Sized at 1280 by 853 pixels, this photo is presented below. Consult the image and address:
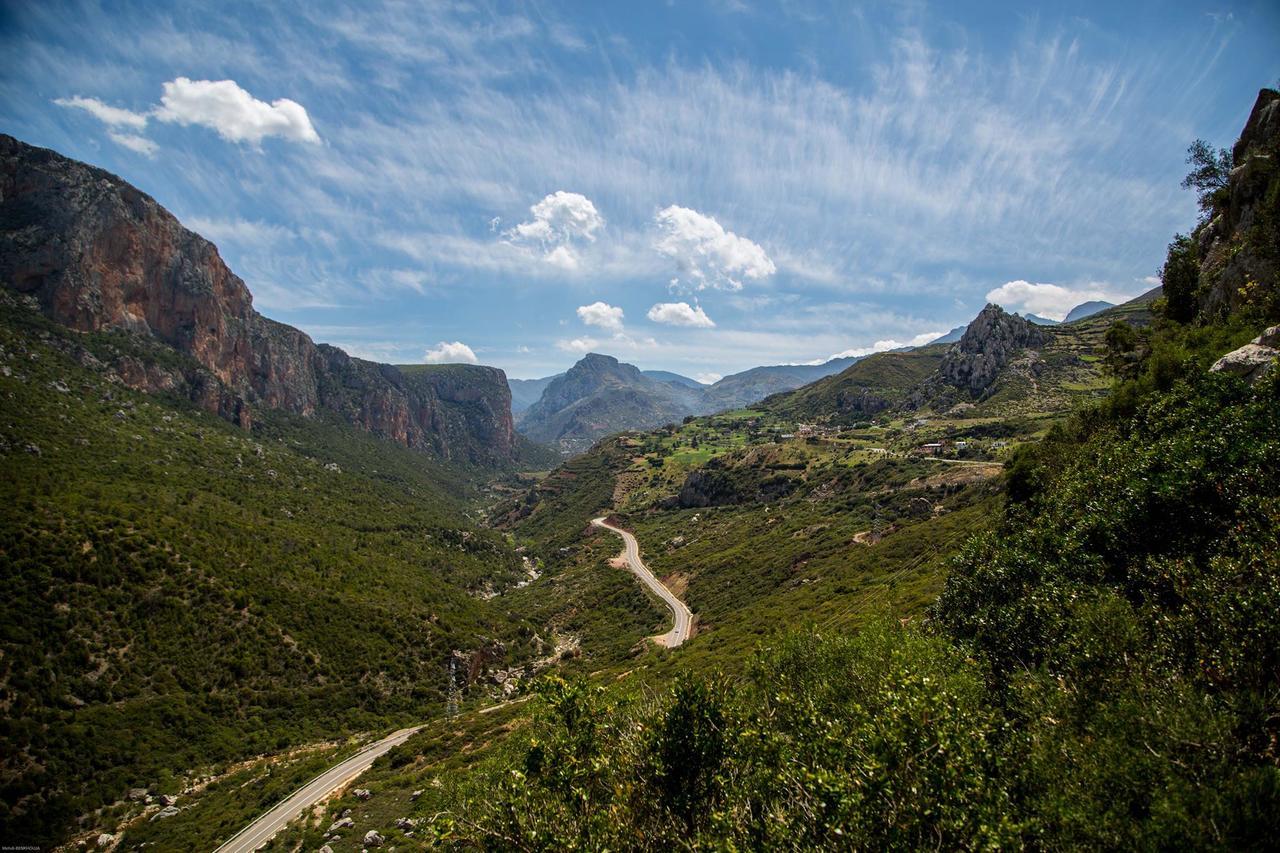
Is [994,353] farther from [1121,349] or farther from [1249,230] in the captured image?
[1249,230]

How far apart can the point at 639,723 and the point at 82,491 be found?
280 ft

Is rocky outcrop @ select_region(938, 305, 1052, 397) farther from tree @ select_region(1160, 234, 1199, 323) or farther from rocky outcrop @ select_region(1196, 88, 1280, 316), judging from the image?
rocky outcrop @ select_region(1196, 88, 1280, 316)

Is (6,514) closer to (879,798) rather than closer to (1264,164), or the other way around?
(879,798)

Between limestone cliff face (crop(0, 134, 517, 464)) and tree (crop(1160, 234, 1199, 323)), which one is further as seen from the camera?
limestone cliff face (crop(0, 134, 517, 464))

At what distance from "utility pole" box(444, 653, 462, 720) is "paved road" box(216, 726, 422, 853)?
478 centimetres

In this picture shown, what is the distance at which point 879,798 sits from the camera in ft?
38.2

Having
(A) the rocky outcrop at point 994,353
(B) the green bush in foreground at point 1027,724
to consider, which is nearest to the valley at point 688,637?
(B) the green bush in foreground at point 1027,724

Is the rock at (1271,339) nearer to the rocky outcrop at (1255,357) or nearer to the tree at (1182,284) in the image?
the rocky outcrop at (1255,357)

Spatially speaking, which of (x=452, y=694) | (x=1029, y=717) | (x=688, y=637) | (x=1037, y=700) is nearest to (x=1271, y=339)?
(x=1037, y=700)

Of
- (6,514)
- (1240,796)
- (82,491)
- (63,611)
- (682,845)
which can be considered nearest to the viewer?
(1240,796)

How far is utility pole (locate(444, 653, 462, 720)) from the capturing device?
53.1 metres

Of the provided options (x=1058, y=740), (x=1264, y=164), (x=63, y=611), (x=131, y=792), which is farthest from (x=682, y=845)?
(x=63, y=611)

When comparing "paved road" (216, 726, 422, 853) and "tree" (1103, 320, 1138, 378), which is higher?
"tree" (1103, 320, 1138, 378)

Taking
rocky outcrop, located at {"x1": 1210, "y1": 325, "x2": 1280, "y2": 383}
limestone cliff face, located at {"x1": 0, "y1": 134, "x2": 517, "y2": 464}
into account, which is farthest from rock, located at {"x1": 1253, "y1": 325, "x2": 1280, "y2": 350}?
limestone cliff face, located at {"x1": 0, "y1": 134, "x2": 517, "y2": 464}
